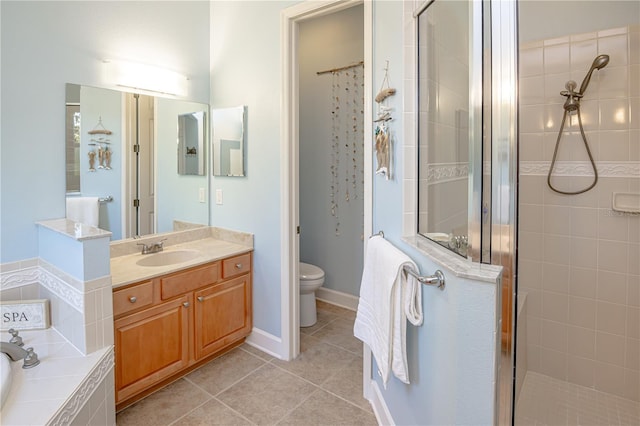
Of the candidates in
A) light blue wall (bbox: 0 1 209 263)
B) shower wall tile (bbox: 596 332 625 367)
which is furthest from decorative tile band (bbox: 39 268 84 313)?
shower wall tile (bbox: 596 332 625 367)

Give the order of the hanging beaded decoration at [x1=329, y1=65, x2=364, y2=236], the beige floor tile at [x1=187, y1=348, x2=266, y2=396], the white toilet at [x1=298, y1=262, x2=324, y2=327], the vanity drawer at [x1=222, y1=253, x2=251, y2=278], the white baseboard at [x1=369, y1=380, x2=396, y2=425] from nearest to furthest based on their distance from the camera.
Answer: the white baseboard at [x1=369, y1=380, x2=396, y2=425] < the beige floor tile at [x1=187, y1=348, x2=266, y2=396] < the vanity drawer at [x1=222, y1=253, x2=251, y2=278] < the white toilet at [x1=298, y1=262, x2=324, y2=327] < the hanging beaded decoration at [x1=329, y1=65, x2=364, y2=236]

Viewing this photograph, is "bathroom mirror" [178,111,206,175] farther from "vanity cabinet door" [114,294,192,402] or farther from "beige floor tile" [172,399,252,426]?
"beige floor tile" [172,399,252,426]

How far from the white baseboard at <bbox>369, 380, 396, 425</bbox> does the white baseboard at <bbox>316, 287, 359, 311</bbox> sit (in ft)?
4.52

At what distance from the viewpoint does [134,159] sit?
2365mm

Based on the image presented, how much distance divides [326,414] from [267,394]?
39 centimetres

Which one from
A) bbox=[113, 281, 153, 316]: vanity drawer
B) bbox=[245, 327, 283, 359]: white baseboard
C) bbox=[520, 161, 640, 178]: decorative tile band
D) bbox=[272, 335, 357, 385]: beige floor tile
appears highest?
bbox=[520, 161, 640, 178]: decorative tile band

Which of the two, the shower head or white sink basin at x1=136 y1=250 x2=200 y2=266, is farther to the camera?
white sink basin at x1=136 y1=250 x2=200 y2=266

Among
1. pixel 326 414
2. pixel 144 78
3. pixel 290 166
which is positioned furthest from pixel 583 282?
pixel 144 78

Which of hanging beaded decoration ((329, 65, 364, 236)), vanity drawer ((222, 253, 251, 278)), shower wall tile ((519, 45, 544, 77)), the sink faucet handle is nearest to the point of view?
the sink faucet handle

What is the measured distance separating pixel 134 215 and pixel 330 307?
1.98m

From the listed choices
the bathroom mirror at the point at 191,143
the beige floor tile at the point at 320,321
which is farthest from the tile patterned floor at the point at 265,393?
the bathroom mirror at the point at 191,143

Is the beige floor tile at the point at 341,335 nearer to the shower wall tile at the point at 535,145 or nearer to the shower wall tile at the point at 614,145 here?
the shower wall tile at the point at 535,145

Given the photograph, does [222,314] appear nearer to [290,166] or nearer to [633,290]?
[290,166]

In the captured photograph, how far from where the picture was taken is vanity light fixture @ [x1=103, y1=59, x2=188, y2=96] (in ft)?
7.24
